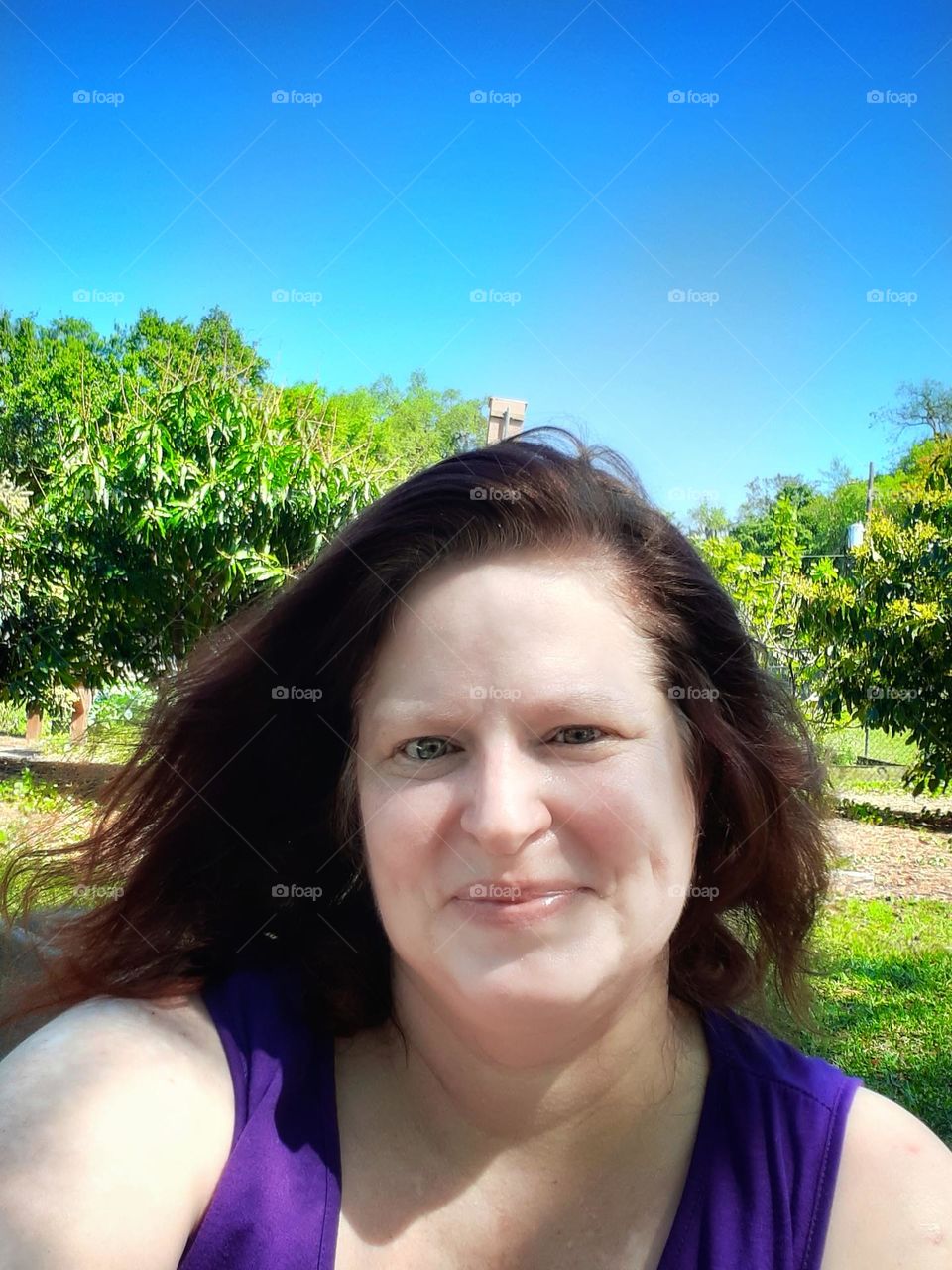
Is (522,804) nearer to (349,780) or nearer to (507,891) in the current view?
(507,891)

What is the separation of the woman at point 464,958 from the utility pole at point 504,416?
1.21 m

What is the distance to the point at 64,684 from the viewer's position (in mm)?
11375

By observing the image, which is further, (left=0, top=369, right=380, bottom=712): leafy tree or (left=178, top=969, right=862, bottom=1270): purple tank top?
(left=0, top=369, right=380, bottom=712): leafy tree

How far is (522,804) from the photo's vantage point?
1.40 m

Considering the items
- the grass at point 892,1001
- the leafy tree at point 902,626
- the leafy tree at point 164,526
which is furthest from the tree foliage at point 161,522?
the leafy tree at point 902,626

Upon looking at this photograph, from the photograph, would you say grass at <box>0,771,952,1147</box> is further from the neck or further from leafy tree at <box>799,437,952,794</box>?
leafy tree at <box>799,437,952,794</box>

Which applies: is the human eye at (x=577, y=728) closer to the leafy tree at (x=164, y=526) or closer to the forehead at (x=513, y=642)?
the forehead at (x=513, y=642)

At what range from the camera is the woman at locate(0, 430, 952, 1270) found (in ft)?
4.46

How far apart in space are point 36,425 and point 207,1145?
27.3m

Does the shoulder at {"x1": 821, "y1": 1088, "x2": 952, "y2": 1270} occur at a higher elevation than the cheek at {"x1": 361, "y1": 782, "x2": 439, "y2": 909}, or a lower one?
lower

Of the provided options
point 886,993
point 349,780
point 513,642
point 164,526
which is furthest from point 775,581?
point 513,642

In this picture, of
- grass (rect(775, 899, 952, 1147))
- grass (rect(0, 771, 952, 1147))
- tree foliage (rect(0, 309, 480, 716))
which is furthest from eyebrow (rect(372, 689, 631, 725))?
tree foliage (rect(0, 309, 480, 716))

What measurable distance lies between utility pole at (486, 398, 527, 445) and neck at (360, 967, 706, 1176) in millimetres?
1818

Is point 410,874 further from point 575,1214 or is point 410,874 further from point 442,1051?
point 575,1214
